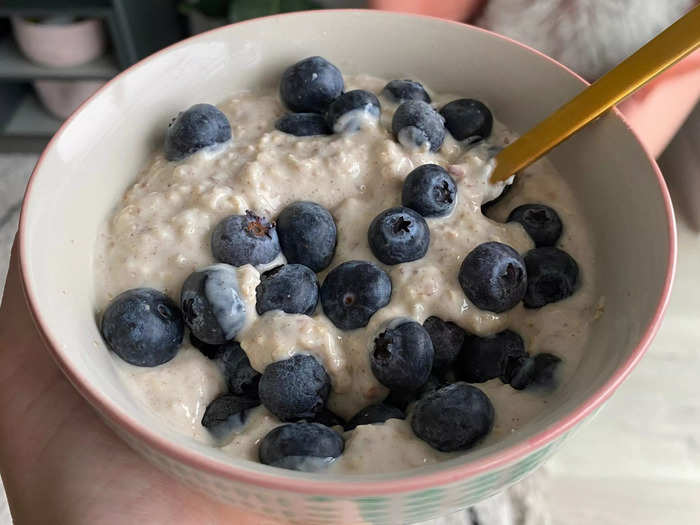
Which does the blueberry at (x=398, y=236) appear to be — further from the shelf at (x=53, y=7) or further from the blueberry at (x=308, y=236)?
the shelf at (x=53, y=7)

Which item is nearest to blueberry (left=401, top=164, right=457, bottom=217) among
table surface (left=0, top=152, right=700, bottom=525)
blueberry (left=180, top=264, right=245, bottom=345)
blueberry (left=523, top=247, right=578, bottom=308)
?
blueberry (left=523, top=247, right=578, bottom=308)

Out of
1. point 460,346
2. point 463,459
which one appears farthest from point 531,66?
point 463,459

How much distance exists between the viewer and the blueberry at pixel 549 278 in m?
0.73

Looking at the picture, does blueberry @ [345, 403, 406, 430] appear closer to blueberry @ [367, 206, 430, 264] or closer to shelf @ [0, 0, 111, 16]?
blueberry @ [367, 206, 430, 264]

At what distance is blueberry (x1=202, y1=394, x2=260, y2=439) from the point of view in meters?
0.68

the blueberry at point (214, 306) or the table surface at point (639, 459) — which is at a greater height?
the blueberry at point (214, 306)

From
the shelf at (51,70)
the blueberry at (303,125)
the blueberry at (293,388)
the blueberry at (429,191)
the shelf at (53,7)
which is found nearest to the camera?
the blueberry at (293,388)

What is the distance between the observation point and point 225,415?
0.68m

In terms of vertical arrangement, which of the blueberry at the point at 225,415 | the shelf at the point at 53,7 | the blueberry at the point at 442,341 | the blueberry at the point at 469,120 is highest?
the blueberry at the point at 469,120

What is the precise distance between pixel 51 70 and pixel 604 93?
1766 millimetres

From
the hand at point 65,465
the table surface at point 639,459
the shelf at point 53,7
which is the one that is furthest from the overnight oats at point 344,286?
the shelf at point 53,7

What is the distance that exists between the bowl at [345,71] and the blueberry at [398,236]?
20 centimetres

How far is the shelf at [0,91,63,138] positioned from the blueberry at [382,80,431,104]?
1572 millimetres

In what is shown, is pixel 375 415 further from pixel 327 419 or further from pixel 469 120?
pixel 469 120
